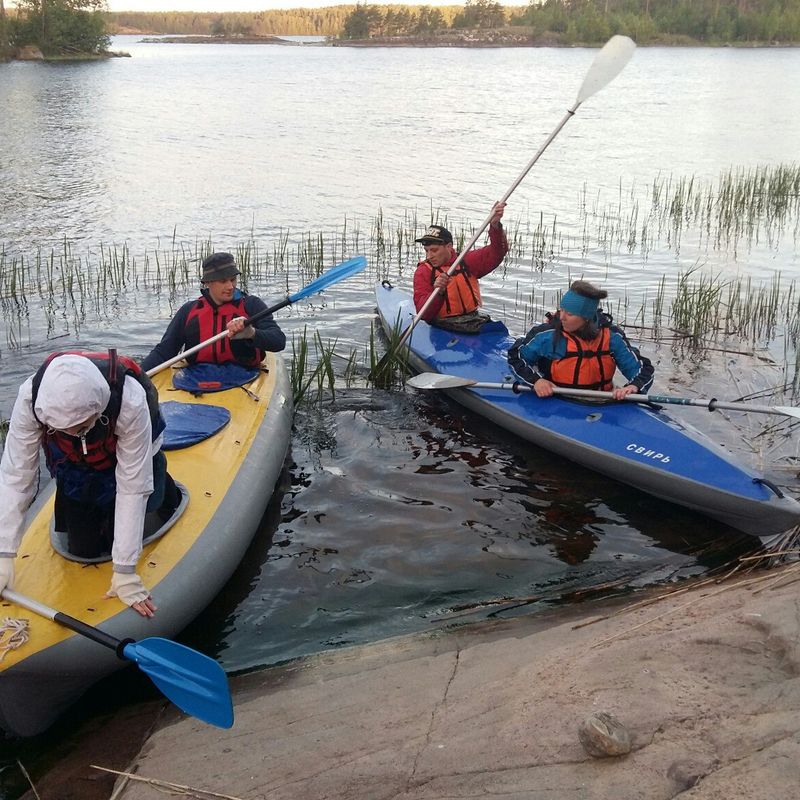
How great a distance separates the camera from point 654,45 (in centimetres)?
5394

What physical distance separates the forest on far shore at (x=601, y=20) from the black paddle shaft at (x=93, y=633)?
54.9m

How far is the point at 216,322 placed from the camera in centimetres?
556

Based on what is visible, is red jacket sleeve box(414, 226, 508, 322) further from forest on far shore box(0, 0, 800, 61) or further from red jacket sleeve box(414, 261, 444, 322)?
forest on far shore box(0, 0, 800, 61)

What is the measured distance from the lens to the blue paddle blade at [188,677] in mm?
2924

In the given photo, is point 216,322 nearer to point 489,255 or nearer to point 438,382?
point 438,382

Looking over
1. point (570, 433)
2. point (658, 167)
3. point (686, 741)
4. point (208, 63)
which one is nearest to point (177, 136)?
point (658, 167)

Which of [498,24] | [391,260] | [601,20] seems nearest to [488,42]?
[498,24]

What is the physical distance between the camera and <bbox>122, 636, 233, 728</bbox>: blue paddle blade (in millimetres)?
2924

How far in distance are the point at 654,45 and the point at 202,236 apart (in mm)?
50288

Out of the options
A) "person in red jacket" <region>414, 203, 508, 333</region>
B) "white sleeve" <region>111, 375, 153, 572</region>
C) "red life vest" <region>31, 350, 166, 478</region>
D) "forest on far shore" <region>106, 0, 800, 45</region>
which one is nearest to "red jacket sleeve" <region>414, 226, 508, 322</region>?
"person in red jacket" <region>414, 203, 508, 333</region>

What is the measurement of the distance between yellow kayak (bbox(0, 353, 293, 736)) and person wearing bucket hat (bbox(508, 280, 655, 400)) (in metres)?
1.84

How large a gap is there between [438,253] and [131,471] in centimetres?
432

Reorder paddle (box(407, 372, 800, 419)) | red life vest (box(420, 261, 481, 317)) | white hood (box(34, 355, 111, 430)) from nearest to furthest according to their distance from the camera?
white hood (box(34, 355, 111, 430)) < paddle (box(407, 372, 800, 419)) < red life vest (box(420, 261, 481, 317))

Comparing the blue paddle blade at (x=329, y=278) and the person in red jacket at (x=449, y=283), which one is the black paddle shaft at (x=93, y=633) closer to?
the blue paddle blade at (x=329, y=278)
